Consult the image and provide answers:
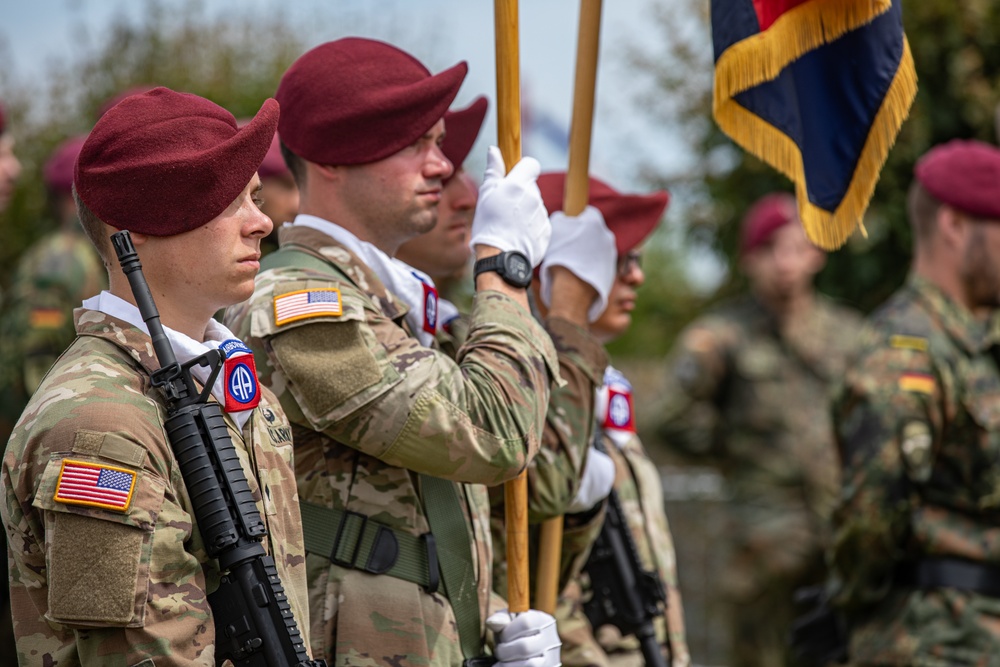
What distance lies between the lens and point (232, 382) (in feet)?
8.85

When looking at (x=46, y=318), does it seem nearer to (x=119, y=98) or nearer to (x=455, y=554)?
(x=119, y=98)

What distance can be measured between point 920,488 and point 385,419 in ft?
8.84

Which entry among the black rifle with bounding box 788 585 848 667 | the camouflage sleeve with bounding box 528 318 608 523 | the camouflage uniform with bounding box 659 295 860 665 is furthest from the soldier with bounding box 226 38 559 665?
the camouflage uniform with bounding box 659 295 860 665

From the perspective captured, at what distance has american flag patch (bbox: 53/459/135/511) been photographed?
235cm

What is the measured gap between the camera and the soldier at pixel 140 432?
7.72 ft

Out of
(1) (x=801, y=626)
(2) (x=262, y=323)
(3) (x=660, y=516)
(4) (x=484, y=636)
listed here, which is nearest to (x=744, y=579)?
(1) (x=801, y=626)

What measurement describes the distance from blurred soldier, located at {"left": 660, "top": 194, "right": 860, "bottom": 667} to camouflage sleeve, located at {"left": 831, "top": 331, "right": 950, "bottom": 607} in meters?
2.77

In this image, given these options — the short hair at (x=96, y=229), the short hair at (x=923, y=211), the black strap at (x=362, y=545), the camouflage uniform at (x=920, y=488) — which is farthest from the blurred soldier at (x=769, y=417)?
the short hair at (x=96, y=229)

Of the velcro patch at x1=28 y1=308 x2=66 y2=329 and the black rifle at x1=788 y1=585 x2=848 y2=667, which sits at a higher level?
the velcro patch at x1=28 y1=308 x2=66 y2=329

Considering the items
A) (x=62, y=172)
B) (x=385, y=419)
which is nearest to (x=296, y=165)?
(x=385, y=419)

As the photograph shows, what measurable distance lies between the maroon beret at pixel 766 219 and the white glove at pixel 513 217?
16.2ft

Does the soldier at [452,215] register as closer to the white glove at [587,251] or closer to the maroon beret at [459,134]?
the maroon beret at [459,134]

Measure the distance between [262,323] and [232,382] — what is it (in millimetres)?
497

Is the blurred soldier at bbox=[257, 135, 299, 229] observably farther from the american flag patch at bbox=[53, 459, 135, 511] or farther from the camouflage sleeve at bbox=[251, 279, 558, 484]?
the american flag patch at bbox=[53, 459, 135, 511]
